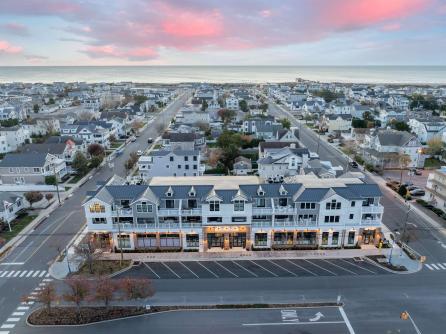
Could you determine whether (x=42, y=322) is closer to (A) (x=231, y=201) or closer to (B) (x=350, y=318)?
(A) (x=231, y=201)

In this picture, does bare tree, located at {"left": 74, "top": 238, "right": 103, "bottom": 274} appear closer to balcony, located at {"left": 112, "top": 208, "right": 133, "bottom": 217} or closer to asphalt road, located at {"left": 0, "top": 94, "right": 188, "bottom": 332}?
asphalt road, located at {"left": 0, "top": 94, "right": 188, "bottom": 332}

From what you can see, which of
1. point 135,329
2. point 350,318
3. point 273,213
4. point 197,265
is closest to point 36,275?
point 135,329

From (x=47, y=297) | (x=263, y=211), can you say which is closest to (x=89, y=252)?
(x=47, y=297)

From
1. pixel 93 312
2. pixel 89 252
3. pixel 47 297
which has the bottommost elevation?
pixel 93 312

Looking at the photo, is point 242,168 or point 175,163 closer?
point 175,163

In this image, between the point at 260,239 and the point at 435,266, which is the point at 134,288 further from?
the point at 435,266
